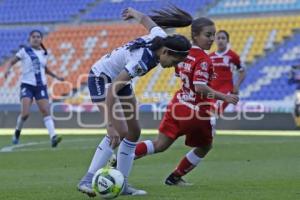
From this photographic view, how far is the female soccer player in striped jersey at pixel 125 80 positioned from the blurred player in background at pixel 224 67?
658cm

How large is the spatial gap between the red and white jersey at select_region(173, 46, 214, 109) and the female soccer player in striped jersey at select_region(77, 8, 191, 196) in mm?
448

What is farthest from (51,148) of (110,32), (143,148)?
(110,32)

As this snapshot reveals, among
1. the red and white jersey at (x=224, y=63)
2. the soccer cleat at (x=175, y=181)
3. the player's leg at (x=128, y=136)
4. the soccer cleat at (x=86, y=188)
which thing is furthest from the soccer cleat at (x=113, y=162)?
the red and white jersey at (x=224, y=63)

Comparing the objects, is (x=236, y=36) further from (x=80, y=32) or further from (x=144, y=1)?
(x=80, y=32)

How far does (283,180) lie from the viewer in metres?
8.80

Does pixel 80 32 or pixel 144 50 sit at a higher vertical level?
pixel 144 50

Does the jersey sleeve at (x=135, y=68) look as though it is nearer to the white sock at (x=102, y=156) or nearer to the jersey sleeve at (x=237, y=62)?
the white sock at (x=102, y=156)

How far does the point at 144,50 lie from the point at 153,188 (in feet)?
5.74

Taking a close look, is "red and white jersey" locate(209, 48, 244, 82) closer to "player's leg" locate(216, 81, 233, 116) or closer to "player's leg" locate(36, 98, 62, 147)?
"player's leg" locate(216, 81, 233, 116)

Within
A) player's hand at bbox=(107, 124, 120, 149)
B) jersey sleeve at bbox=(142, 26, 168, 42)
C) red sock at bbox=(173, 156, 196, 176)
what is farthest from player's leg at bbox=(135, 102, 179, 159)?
player's hand at bbox=(107, 124, 120, 149)

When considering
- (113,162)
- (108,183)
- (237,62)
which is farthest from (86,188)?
(237,62)

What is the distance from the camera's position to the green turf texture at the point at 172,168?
300 inches

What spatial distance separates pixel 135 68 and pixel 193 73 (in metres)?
1.44

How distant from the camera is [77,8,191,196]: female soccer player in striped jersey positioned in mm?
7215
